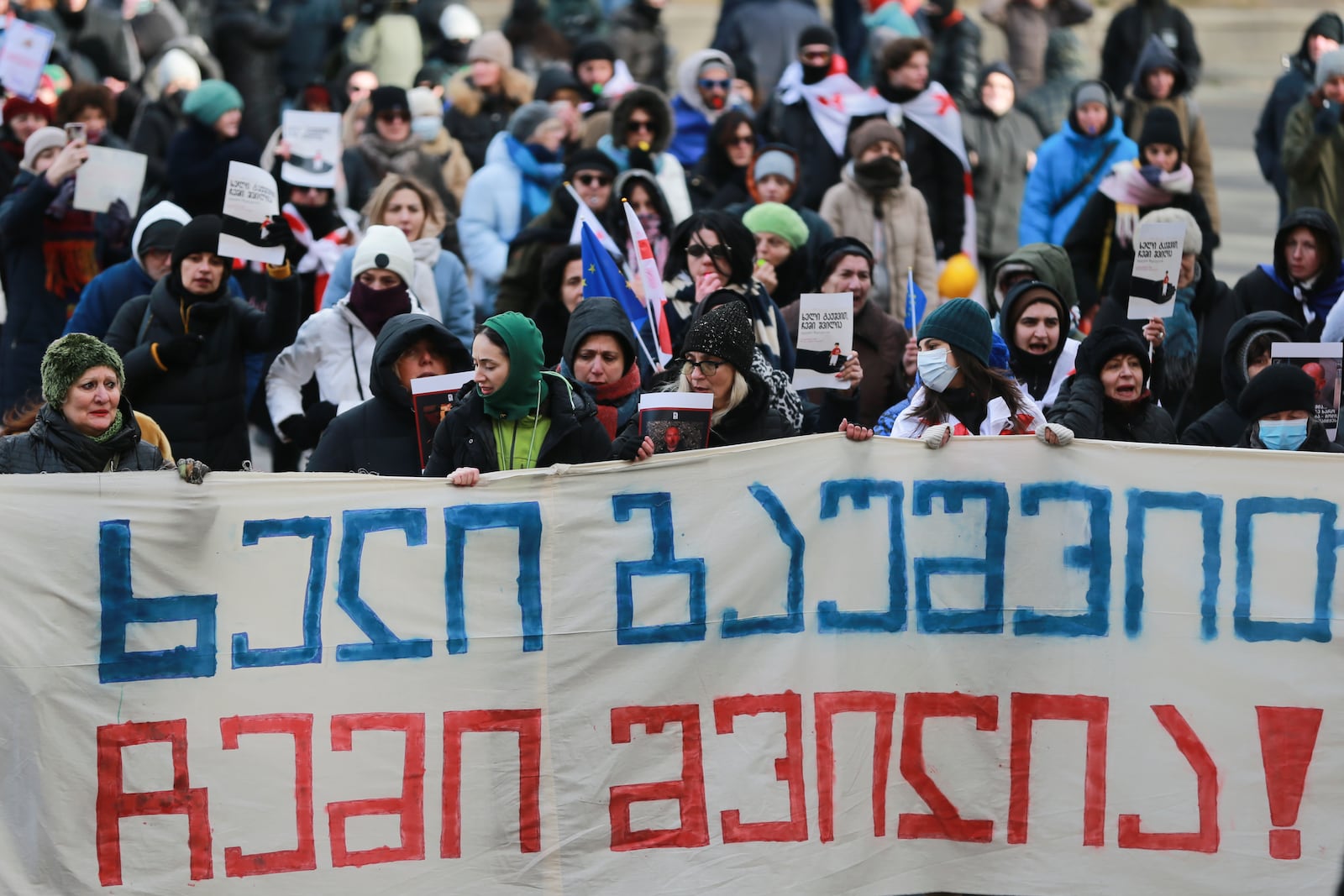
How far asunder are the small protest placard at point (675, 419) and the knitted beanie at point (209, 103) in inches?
192

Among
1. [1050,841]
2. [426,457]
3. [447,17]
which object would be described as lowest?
[1050,841]

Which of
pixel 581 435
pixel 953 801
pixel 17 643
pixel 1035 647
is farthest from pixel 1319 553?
pixel 17 643

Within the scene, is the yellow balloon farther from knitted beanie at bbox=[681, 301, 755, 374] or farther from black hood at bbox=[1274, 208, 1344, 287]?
knitted beanie at bbox=[681, 301, 755, 374]

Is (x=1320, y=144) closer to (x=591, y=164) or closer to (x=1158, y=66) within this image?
(x=1158, y=66)

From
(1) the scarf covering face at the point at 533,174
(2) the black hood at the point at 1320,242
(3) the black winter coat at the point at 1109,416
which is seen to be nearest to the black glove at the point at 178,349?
(3) the black winter coat at the point at 1109,416

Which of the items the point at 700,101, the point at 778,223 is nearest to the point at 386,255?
the point at 778,223

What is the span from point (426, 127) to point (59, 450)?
595 centimetres

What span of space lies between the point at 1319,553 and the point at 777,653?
5.06 ft

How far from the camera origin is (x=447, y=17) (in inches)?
574

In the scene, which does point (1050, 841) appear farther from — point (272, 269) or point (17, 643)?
point (272, 269)

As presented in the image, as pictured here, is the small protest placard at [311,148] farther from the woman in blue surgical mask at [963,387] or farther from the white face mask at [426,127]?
the woman in blue surgical mask at [963,387]

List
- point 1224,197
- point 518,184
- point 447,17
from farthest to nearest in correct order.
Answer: point 1224,197
point 447,17
point 518,184

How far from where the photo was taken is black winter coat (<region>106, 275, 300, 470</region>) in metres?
7.58

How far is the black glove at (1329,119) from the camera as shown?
11.2m
